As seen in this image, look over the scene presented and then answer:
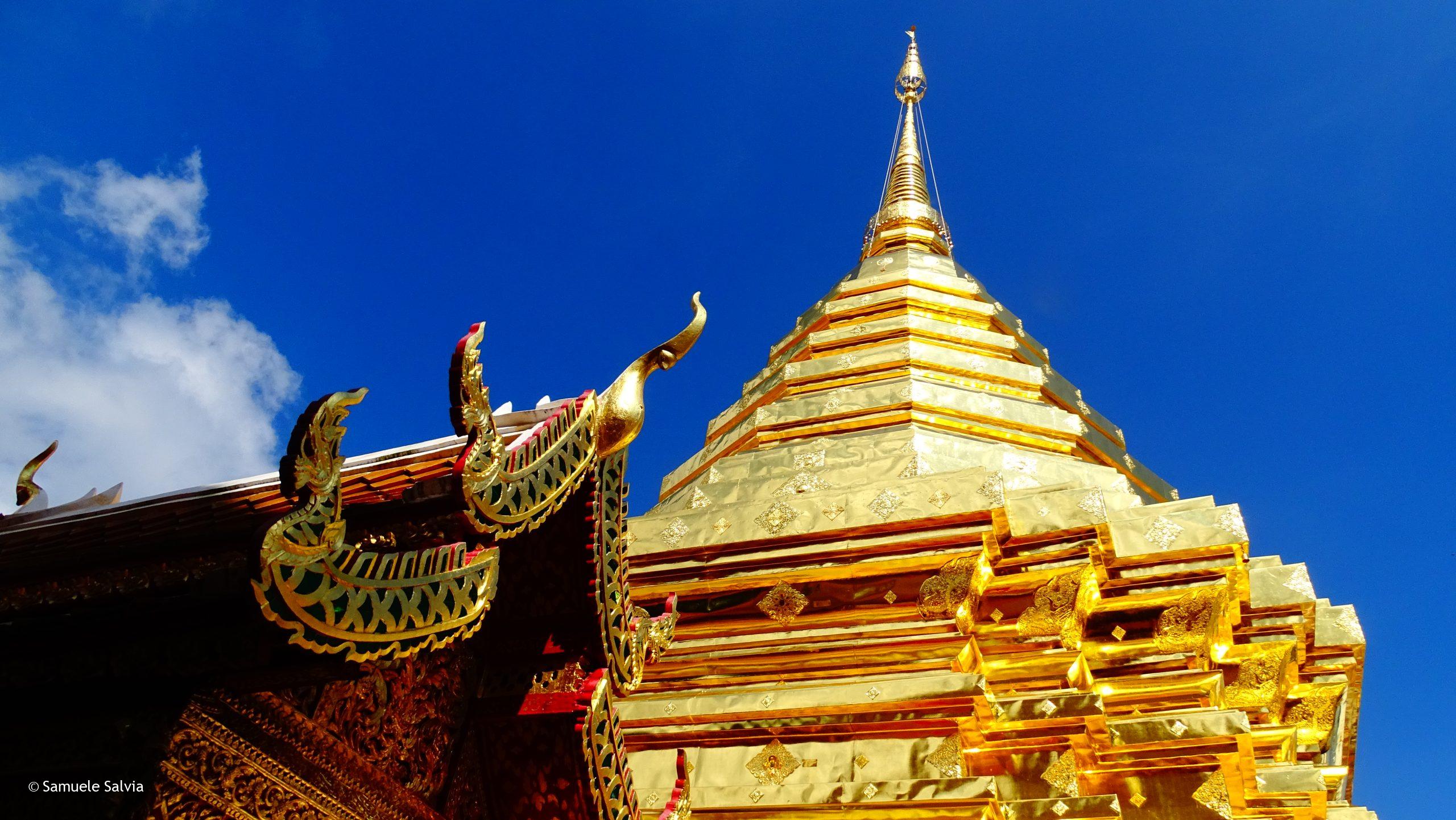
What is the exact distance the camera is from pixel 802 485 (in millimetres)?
7227

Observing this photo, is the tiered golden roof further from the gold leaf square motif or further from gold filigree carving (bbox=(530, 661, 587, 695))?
gold filigree carving (bbox=(530, 661, 587, 695))

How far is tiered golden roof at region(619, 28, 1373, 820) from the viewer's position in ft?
17.9

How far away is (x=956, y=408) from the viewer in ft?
28.2

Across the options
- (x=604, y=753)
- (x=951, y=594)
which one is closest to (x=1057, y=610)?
(x=951, y=594)

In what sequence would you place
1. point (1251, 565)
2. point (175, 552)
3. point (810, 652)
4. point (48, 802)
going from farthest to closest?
point (1251, 565), point (810, 652), point (175, 552), point (48, 802)

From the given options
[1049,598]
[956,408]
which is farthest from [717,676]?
Result: [956,408]

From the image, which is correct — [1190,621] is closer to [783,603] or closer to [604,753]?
[783,603]

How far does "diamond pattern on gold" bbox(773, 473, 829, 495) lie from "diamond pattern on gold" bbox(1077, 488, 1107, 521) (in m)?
1.49

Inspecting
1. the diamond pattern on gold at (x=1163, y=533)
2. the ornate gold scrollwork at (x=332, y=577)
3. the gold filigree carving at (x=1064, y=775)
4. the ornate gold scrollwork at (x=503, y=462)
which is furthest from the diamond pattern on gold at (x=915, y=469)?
the ornate gold scrollwork at (x=332, y=577)

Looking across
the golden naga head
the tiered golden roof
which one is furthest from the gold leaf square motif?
the golden naga head

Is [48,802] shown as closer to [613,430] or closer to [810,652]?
[613,430]

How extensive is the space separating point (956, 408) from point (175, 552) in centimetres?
693

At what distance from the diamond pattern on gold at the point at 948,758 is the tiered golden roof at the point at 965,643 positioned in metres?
0.02

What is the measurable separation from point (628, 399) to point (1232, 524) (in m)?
4.79
